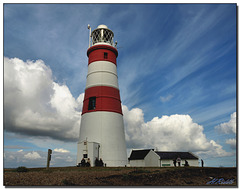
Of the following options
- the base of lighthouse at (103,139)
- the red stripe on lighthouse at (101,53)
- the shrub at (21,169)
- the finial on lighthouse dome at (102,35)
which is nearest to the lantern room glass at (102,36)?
the finial on lighthouse dome at (102,35)

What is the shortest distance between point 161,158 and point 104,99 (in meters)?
14.1

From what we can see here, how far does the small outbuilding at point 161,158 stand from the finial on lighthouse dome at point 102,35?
730 inches

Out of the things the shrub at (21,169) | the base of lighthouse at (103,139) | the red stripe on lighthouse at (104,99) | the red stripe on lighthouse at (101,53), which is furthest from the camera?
the red stripe on lighthouse at (101,53)

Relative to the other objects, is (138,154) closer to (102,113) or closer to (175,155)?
(175,155)

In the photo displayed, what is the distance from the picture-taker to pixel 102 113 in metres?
23.2

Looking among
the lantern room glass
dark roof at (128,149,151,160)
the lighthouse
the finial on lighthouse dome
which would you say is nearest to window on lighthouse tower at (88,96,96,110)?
the lighthouse

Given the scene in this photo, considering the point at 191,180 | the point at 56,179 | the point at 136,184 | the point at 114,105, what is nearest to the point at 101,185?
the point at 136,184

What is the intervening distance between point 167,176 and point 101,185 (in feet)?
14.6

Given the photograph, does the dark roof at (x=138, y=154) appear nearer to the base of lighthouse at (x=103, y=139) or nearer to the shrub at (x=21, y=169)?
the base of lighthouse at (x=103, y=139)

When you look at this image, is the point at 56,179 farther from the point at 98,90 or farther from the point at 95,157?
the point at 98,90

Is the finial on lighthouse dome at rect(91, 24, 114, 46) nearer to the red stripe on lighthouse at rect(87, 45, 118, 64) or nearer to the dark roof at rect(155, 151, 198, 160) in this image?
the red stripe on lighthouse at rect(87, 45, 118, 64)

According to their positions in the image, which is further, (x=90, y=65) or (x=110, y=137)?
(x=90, y=65)

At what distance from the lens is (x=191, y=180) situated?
11.6 metres

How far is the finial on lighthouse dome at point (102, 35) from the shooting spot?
27.9m
